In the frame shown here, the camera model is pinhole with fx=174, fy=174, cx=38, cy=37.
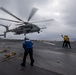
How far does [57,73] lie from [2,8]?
110 ft

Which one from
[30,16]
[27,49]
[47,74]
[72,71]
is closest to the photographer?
[47,74]

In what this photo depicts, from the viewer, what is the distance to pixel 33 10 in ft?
144

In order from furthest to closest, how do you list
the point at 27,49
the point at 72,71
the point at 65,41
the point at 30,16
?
the point at 30,16 < the point at 65,41 < the point at 27,49 < the point at 72,71

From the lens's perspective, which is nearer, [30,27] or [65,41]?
[65,41]

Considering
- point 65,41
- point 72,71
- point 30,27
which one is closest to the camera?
point 72,71

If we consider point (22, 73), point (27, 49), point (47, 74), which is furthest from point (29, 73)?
point (27, 49)

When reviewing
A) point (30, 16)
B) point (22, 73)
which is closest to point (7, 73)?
point (22, 73)

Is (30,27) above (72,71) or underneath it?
above

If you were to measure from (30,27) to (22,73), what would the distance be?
3145cm

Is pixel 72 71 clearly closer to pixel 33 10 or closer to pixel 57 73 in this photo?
pixel 57 73

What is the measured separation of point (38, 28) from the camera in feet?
133

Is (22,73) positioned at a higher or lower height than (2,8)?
lower

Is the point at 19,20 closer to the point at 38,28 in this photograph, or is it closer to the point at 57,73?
the point at 38,28

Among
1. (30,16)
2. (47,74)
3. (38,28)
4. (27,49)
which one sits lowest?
(47,74)
